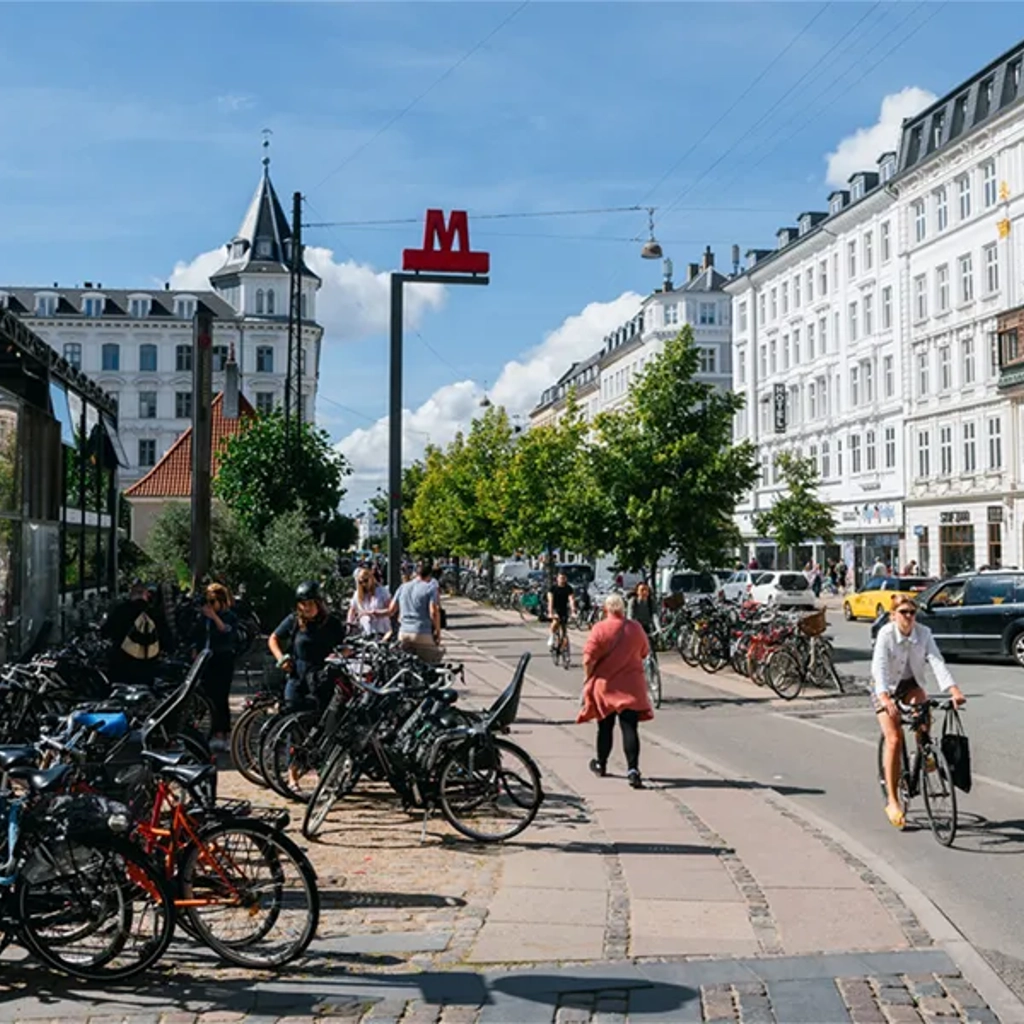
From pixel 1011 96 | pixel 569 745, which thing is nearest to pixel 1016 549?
pixel 1011 96

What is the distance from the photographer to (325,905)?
6801 mm

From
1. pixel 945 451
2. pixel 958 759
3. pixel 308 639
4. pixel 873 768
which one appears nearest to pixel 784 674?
pixel 873 768

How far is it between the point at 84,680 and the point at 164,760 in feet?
22.0

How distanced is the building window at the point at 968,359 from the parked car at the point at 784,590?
1372 cm

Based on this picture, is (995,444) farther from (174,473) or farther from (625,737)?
(625,737)

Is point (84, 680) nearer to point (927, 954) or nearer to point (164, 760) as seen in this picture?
point (164, 760)

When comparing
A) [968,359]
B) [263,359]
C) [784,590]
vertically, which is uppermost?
[263,359]

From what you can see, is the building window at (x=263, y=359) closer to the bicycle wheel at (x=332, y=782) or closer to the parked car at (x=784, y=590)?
the parked car at (x=784, y=590)

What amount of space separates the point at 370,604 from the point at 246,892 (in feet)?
33.2

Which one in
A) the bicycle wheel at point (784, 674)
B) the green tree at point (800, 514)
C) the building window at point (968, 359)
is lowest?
the bicycle wheel at point (784, 674)

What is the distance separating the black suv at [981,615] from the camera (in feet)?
73.3

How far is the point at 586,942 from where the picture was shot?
6.13 meters

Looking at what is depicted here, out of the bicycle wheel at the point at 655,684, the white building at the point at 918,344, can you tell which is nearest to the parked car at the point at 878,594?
the white building at the point at 918,344

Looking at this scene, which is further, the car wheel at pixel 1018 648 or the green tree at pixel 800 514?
the green tree at pixel 800 514
